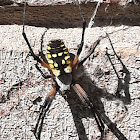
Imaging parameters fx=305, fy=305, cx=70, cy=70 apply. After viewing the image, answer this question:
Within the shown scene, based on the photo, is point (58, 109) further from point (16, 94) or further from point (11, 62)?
point (11, 62)

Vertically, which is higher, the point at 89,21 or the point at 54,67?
the point at 89,21

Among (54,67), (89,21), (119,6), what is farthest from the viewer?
(54,67)

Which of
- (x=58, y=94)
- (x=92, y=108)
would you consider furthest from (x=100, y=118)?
(x=58, y=94)

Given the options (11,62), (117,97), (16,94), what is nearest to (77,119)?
(117,97)

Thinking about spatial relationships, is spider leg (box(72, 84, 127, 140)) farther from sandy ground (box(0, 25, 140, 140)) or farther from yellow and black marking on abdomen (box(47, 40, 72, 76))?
yellow and black marking on abdomen (box(47, 40, 72, 76))

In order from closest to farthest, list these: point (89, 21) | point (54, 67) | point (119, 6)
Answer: point (119, 6)
point (89, 21)
point (54, 67)

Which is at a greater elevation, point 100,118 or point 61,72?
point 61,72

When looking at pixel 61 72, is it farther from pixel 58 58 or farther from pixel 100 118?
pixel 100 118
